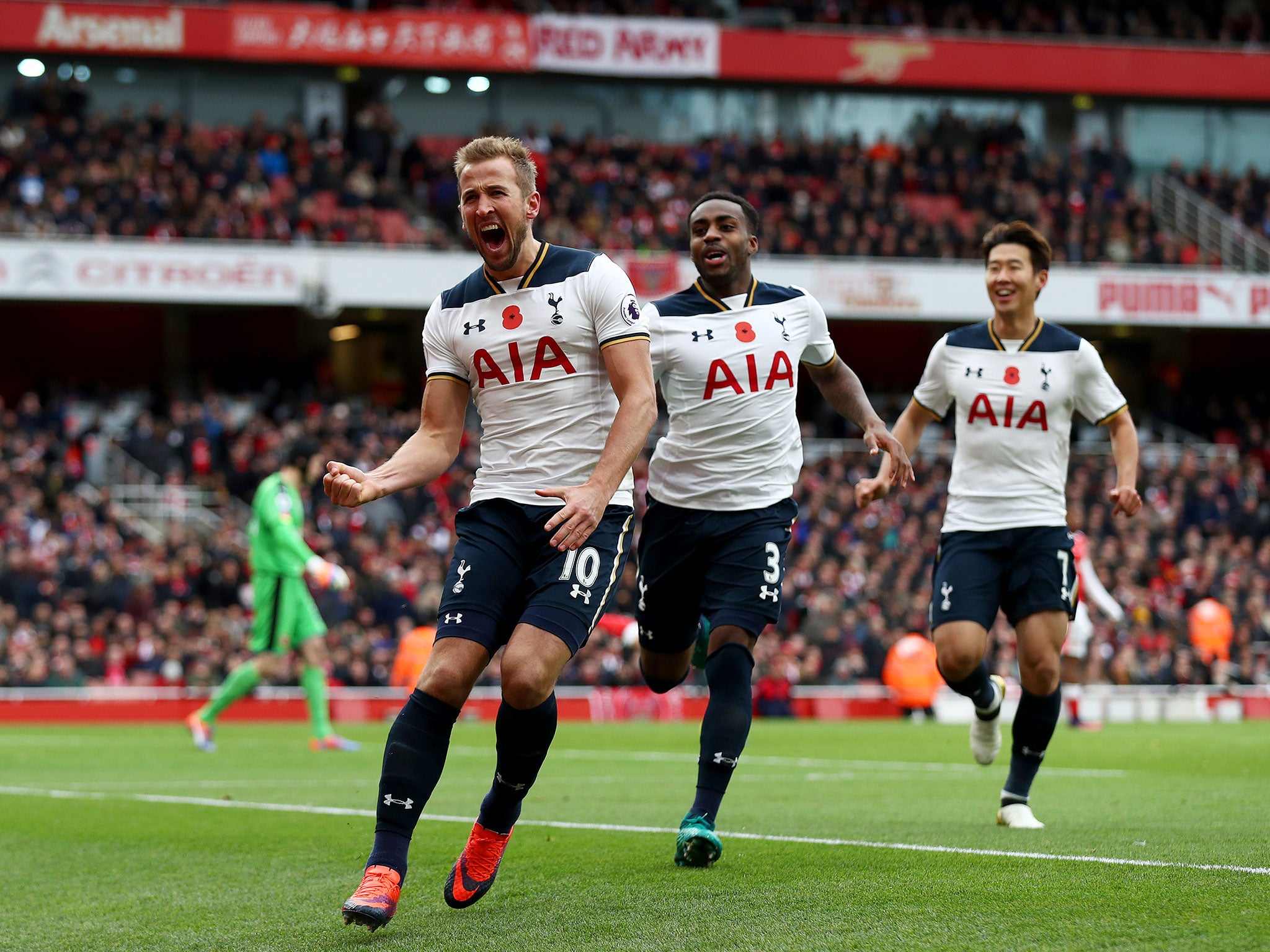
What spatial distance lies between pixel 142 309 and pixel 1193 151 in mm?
25094

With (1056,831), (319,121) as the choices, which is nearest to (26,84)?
(319,121)

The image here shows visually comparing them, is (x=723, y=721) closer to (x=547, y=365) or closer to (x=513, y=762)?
(x=513, y=762)

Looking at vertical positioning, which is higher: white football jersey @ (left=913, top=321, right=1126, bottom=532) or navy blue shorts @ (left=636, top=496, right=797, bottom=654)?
white football jersey @ (left=913, top=321, right=1126, bottom=532)

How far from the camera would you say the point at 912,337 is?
39219mm

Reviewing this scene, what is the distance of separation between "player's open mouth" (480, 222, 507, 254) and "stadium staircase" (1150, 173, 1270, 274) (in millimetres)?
32381

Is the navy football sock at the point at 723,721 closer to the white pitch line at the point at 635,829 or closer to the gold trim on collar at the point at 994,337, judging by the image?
the white pitch line at the point at 635,829

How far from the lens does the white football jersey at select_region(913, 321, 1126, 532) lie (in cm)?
761

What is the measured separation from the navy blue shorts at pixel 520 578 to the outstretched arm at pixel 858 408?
1.87 meters

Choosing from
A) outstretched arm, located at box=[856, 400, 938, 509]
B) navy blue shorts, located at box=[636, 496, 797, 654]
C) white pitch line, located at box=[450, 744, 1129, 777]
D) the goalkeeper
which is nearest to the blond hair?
navy blue shorts, located at box=[636, 496, 797, 654]

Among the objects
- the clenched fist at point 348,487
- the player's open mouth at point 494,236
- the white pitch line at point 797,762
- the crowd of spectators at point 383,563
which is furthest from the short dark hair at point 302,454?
the clenched fist at point 348,487

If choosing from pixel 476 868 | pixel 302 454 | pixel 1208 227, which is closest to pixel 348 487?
pixel 476 868

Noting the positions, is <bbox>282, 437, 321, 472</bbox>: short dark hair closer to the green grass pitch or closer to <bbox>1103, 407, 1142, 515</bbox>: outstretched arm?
the green grass pitch

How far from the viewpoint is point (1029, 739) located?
7.37 metres

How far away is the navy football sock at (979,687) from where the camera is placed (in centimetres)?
764
